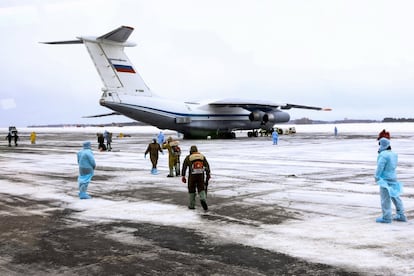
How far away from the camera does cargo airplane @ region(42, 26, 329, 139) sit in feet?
115

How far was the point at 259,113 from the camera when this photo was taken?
46.8 metres

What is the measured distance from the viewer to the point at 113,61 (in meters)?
35.5

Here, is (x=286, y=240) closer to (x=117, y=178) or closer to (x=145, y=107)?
(x=117, y=178)

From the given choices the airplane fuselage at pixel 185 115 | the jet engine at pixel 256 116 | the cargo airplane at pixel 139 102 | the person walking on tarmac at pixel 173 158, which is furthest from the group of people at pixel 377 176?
the jet engine at pixel 256 116

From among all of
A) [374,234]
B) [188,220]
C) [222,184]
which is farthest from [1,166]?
[374,234]

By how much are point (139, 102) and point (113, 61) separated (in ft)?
12.6

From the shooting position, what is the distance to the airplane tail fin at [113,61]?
34.6 meters

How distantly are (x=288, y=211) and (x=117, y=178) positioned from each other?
769 centimetres

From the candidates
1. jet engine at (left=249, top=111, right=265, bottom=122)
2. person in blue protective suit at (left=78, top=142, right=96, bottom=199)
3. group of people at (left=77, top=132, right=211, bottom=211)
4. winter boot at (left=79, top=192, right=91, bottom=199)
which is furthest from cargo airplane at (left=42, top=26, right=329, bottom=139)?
winter boot at (left=79, top=192, right=91, bottom=199)

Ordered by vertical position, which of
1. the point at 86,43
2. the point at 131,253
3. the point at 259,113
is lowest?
the point at 131,253

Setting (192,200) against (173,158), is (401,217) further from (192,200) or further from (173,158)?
(173,158)

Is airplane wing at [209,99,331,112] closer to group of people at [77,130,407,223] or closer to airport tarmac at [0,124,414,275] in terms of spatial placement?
airport tarmac at [0,124,414,275]

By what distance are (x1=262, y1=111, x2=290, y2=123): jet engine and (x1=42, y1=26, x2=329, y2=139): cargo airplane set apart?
2.10 meters

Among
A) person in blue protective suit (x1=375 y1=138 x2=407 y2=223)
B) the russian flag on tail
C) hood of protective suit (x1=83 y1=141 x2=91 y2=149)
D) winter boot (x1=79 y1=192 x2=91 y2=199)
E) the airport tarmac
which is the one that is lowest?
the airport tarmac
